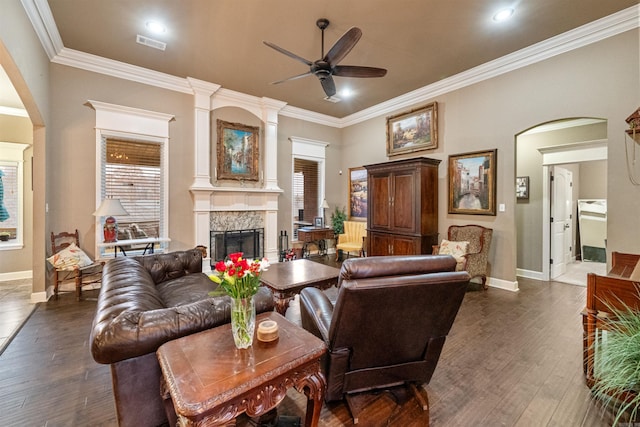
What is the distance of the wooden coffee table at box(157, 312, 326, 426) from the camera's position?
1023 millimetres

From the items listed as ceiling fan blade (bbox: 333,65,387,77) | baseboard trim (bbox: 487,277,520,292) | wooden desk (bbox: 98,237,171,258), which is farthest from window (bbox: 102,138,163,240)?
baseboard trim (bbox: 487,277,520,292)

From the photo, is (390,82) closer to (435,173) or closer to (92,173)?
(435,173)

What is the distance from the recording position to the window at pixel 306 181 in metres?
6.71

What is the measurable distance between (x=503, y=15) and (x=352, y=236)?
4736mm

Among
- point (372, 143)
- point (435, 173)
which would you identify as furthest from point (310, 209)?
point (435, 173)

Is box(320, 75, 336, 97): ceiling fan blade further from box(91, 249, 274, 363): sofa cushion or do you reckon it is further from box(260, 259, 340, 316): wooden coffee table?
box(91, 249, 274, 363): sofa cushion

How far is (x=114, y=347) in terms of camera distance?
128 cm

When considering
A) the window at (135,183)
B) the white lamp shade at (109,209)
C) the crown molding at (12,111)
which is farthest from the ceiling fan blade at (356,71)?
the crown molding at (12,111)

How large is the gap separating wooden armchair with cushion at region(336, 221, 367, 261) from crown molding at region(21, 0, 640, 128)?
2668 mm

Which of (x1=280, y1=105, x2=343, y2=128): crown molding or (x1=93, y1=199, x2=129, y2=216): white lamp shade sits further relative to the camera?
(x1=280, y1=105, x2=343, y2=128): crown molding

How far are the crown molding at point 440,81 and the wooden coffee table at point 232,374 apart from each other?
4053 mm

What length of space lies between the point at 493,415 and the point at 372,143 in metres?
5.63

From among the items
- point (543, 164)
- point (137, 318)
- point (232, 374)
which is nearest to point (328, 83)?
point (137, 318)

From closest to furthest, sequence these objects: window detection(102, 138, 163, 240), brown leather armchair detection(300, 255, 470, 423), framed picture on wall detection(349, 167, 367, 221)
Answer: brown leather armchair detection(300, 255, 470, 423), window detection(102, 138, 163, 240), framed picture on wall detection(349, 167, 367, 221)
